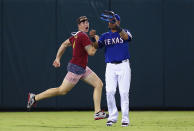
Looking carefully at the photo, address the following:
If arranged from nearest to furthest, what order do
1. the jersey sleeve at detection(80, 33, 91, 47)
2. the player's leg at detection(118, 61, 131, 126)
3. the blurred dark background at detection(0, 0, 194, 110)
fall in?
the player's leg at detection(118, 61, 131, 126) → the jersey sleeve at detection(80, 33, 91, 47) → the blurred dark background at detection(0, 0, 194, 110)

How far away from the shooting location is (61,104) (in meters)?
15.6

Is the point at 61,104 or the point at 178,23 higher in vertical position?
the point at 178,23

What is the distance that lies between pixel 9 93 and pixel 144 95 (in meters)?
3.65

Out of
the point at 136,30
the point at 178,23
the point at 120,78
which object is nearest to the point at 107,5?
the point at 136,30

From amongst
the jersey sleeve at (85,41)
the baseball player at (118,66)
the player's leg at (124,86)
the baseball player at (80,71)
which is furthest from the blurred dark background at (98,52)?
the player's leg at (124,86)

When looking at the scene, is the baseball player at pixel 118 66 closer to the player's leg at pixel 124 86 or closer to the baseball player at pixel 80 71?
the player's leg at pixel 124 86

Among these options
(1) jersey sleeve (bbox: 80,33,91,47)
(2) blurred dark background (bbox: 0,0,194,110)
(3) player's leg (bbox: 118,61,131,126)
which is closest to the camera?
(3) player's leg (bbox: 118,61,131,126)

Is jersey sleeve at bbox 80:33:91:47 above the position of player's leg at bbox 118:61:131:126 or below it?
above

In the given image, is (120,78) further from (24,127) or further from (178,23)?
(178,23)

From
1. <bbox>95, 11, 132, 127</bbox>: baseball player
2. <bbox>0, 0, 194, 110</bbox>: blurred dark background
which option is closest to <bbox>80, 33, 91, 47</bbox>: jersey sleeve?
<bbox>95, 11, 132, 127</bbox>: baseball player

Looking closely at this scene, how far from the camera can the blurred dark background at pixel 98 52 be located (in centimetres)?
1550

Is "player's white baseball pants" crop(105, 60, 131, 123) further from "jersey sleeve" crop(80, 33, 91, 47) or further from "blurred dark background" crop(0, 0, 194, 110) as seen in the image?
"blurred dark background" crop(0, 0, 194, 110)

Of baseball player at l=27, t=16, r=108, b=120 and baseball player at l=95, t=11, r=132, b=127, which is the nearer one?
baseball player at l=95, t=11, r=132, b=127

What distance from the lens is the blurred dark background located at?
15500 mm
